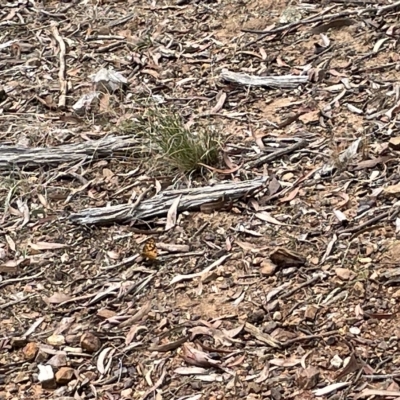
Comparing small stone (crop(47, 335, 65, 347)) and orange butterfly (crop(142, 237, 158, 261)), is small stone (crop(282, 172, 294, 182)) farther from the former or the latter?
small stone (crop(47, 335, 65, 347))

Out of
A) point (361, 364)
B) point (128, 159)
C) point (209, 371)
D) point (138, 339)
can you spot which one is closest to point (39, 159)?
point (128, 159)

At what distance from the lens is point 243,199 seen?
3514 millimetres

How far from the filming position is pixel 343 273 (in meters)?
3.06

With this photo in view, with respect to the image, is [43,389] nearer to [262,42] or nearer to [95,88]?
[95,88]

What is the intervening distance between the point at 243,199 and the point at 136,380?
93cm

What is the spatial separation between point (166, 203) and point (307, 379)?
1.09m

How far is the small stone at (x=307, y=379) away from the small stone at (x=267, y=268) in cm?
48

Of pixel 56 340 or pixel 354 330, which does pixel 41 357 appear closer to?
pixel 56 340

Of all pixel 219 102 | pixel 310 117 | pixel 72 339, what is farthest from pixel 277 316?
pixel 219 102

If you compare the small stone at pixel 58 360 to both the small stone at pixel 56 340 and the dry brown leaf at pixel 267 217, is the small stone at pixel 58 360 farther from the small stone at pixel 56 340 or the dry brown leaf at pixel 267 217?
the dry brown leaf at pixel 267 217

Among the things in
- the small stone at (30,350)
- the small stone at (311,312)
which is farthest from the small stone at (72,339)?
the small stone at (311,312)

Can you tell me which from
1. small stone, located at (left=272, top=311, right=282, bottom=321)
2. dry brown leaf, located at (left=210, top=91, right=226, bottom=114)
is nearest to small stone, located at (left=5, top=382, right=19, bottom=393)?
small stone, located at (left=272, top=311, right=282, bottom=321)

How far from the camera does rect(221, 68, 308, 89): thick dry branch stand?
4.11m

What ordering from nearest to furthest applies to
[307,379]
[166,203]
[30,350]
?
[307,379] → [30,350] → [166,203]
